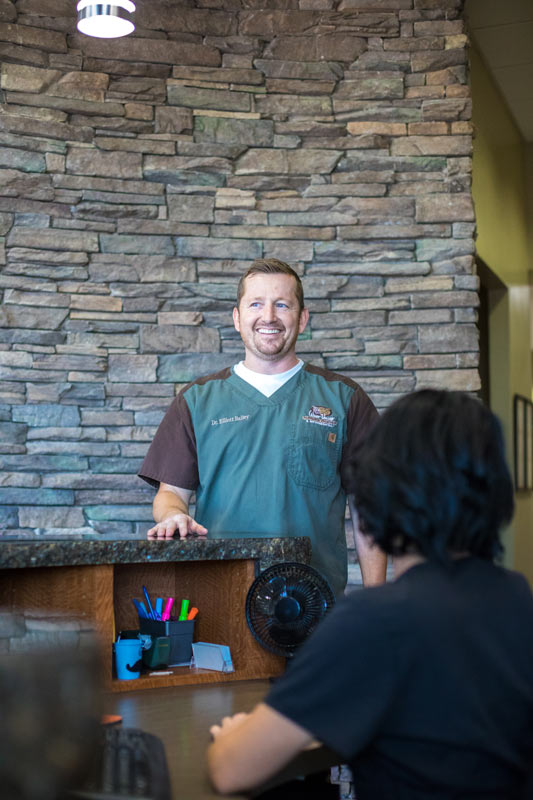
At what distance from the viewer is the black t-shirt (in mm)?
1060

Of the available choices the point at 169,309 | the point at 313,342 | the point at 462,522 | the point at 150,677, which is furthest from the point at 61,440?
the point at 462,522

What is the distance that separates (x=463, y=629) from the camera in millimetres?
1073

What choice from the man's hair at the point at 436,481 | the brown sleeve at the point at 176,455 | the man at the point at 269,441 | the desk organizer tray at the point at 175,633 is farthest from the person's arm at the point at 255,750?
the brown sleeve at the point at 176,455

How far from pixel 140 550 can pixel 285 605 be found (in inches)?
12.8

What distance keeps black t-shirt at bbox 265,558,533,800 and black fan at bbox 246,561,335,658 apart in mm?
804

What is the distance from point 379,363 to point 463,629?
2411 millimetres

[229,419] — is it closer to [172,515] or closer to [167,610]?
[172,515]

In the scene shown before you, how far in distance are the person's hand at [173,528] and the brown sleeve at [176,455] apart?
0.50 metres

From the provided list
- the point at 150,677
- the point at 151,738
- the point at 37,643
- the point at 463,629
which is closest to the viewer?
the point at 463,629

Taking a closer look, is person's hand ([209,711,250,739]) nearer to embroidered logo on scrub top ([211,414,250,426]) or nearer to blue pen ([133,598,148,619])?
blue pen ([133,598,148,619])

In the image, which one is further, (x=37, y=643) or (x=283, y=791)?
(x=283, y=791)

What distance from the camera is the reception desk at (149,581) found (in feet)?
5.97

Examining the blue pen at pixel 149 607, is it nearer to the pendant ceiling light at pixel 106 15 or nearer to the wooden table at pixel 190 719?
the wooden table at pixel 190 719

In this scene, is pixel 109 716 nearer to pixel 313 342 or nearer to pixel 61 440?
pixel 61 440
